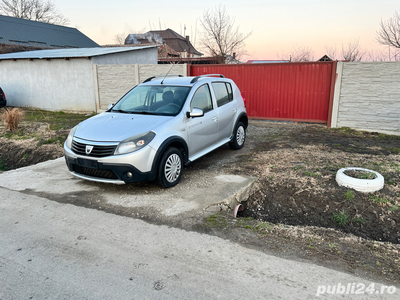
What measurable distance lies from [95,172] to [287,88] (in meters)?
8.37

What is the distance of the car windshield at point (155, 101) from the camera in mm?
5535

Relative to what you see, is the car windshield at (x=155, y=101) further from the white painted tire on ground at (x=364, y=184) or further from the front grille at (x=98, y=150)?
the white painted tire on ground at (x=364, y=184)

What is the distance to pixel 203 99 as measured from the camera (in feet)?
19.9

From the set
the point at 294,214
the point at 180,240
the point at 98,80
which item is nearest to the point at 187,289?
the point at 180,240

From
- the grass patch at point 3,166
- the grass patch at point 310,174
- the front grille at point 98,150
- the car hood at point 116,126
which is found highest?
the car hood at point 116,126

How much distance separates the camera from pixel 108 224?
13.1 feet

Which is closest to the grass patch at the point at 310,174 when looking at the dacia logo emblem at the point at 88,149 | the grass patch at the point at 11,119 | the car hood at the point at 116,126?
the car hood at the point at 116,126

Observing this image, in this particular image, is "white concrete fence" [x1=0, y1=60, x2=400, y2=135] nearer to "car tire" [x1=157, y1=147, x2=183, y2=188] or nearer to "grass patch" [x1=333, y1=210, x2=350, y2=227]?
"grass patch" [x1=333, y1=210, x2=350, y2=227]

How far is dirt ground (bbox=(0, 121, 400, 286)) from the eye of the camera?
335 centimetres

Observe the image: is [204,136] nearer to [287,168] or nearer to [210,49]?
[287,168]

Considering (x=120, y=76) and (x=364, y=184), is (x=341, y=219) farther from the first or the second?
(x=120, y=76)

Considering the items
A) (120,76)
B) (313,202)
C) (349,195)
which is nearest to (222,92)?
(313,202)

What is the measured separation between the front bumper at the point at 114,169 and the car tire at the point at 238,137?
10.3 feet

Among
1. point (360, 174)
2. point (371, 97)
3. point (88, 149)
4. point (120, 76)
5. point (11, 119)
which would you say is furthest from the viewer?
point (120, 76)
